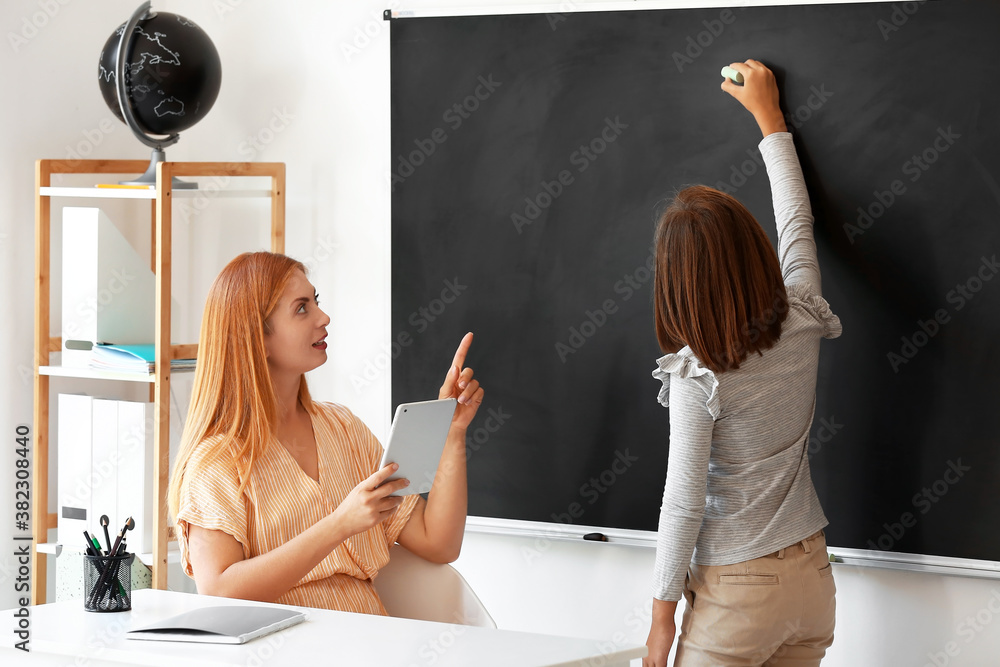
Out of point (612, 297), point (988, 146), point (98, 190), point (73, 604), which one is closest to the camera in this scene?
point (73, 604)

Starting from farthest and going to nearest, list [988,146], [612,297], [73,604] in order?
[612,297], [988,146], [73,604]

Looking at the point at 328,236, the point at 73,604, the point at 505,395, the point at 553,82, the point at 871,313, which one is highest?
the point at 553,82

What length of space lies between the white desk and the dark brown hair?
66 cm

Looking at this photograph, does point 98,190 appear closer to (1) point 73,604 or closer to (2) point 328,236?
(2) point 328,236

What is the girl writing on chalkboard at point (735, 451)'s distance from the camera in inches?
77.0

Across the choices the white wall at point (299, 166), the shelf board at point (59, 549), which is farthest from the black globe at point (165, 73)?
the shelf board at point (59, 549)

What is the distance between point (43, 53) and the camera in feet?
9.78

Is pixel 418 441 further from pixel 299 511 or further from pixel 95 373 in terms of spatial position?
pixel 95 373

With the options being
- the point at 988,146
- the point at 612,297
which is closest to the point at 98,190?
the point at 612,297

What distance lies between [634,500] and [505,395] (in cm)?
45

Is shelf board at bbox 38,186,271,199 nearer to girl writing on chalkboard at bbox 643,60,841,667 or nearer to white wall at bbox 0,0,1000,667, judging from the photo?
white wall at bbox 0,0,1000,667

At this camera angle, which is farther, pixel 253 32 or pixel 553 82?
pixel 253 32

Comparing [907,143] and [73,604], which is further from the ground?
[907,143]

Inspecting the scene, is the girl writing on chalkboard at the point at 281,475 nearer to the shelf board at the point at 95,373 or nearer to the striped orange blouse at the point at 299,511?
the striped orange blouse at the point at 299,511
